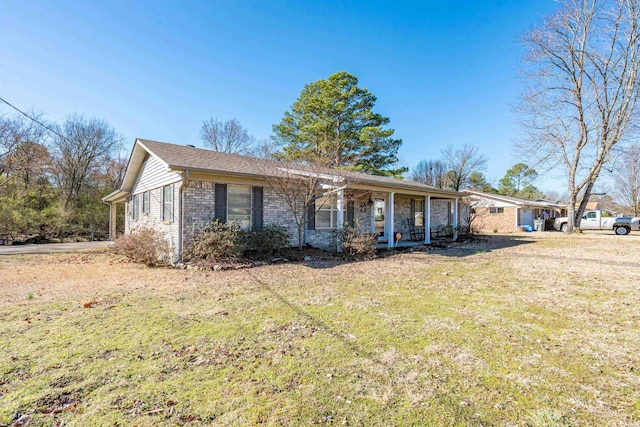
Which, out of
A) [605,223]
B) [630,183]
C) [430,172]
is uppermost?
[430,172]

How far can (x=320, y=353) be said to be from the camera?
3.16 meters

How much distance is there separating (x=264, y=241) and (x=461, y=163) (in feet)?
116

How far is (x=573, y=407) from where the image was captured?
2.27m

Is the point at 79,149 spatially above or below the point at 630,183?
above

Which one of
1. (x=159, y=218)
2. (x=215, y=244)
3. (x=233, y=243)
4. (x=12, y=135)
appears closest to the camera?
(x=215, y=244)

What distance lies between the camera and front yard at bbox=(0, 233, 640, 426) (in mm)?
2248

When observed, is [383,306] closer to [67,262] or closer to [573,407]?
[573,407]

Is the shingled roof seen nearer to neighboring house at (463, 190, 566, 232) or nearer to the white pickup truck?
neighboring house at (463, 190, 566, 232)

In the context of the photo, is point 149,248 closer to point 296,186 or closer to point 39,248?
point 296,186

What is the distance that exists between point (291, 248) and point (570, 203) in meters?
22.3

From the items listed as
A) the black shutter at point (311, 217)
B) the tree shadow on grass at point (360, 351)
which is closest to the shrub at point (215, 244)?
the black shutter at point (311, 217)

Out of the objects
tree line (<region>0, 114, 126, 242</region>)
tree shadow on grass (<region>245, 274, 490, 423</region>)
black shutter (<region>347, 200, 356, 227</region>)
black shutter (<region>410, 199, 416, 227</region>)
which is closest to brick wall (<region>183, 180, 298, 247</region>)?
black shutter (<region>347, 200, 356, 227</region>)

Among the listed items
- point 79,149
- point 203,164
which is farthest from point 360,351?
point 79,149

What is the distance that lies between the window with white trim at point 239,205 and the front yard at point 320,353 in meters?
3.75
